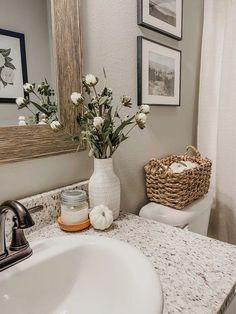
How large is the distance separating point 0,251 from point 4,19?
608 millimetres

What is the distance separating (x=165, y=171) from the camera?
112cm

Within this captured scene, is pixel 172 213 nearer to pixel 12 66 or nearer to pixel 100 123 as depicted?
pixel 100 123

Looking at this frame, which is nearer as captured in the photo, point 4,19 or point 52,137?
point 4,19

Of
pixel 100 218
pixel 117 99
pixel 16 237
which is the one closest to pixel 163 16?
pixel 117 99

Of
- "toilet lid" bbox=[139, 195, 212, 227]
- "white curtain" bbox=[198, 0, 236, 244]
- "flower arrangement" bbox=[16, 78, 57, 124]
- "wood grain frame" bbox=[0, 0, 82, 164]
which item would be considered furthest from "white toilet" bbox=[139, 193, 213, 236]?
"flower arrangement" bbox=[16, 78, 57, 124]

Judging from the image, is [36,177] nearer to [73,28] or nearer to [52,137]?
[52,137]

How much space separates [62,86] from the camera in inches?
33.1

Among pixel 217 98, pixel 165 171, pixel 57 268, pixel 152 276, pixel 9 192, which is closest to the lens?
pixel 152 276

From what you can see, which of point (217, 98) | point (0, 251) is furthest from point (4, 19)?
point (217, 98)

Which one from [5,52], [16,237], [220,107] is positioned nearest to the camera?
[16,237]

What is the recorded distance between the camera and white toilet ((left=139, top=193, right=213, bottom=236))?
3.53 ft

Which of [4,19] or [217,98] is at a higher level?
[4,19]

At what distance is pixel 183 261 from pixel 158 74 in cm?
92

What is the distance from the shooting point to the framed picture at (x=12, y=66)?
692 mm
